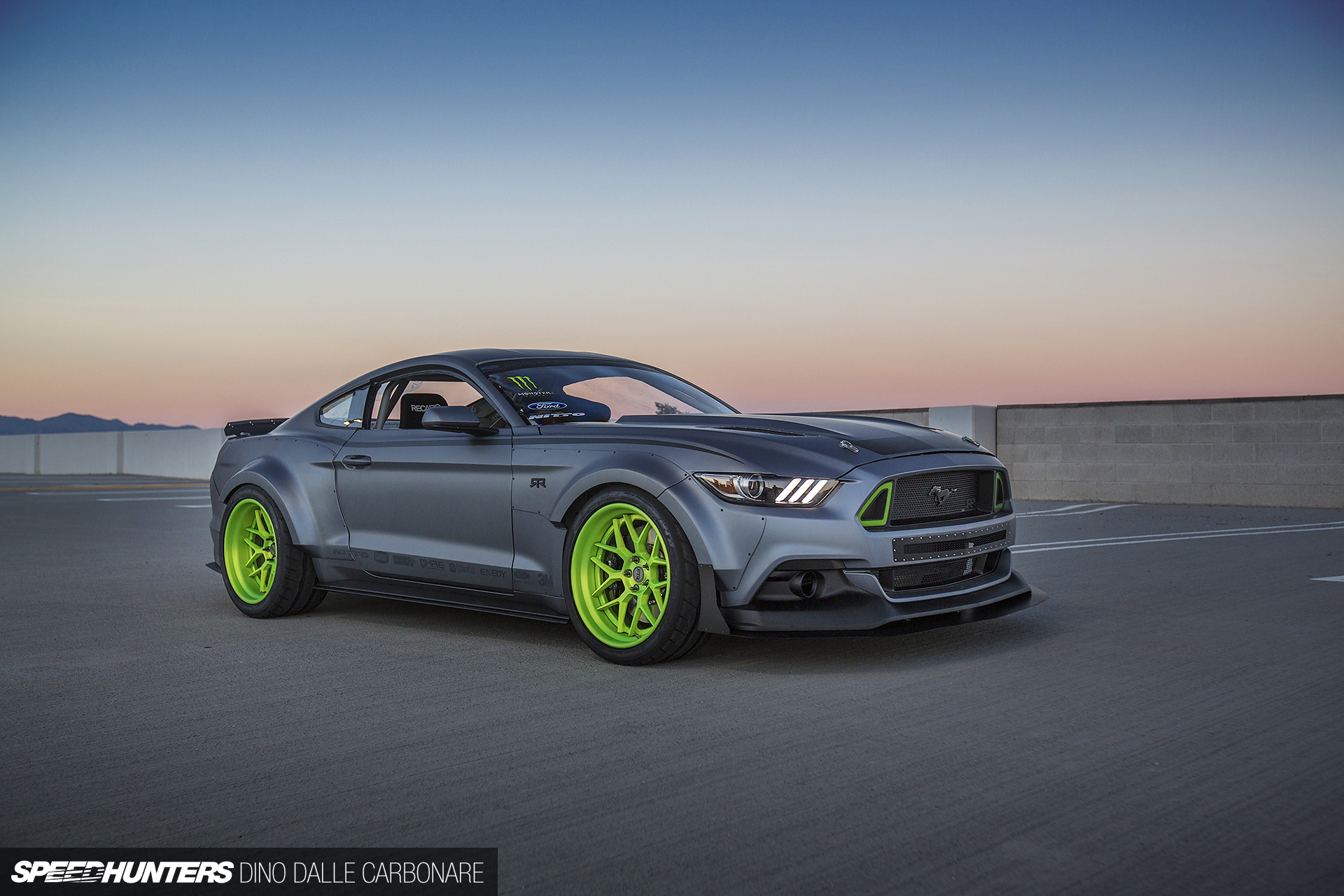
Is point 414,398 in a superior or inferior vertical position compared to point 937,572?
superior

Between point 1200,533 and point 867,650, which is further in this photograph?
point 1200,533

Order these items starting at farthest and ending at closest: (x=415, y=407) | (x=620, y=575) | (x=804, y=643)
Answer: (x=415, y=407) < (x=804, y=643) < (x=620, y=575)

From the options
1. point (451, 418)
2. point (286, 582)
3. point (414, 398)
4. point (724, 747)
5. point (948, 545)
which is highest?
point (414, 398)

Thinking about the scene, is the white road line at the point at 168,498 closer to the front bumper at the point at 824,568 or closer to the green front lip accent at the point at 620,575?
the green front lip accent at the point at 620,575

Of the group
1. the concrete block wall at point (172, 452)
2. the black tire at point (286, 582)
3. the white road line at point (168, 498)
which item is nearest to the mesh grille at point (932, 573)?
the black tire at point (286, 582)

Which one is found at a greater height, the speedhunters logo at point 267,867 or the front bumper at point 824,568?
the front bumper at point 824,568

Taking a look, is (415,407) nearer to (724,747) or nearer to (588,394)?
(588,394)

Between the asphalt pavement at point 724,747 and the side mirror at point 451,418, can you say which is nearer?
the asphalt pavement at point 724,747

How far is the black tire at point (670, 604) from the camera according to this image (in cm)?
514

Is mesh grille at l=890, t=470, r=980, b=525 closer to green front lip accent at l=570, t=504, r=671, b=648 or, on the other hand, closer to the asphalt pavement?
the asphalt pavement

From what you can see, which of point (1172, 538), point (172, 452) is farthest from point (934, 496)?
point (172, 452)

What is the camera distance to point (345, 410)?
23.2 ft

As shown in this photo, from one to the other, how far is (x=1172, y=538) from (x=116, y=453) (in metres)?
31.5

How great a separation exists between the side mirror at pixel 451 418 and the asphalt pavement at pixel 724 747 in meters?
1.08
